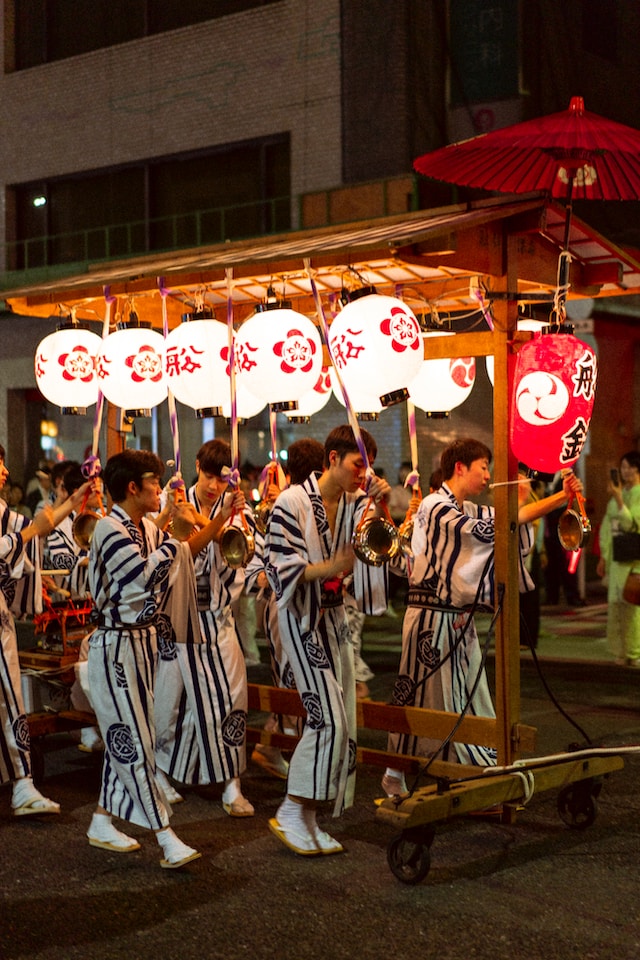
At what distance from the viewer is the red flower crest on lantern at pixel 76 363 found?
763 centimetres

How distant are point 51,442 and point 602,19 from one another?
11.4m

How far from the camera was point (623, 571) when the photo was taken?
35.8 feet

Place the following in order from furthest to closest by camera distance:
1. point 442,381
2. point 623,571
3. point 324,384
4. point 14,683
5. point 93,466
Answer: point 623,571, point 324,384, point 442,381, point 93,466, point 14,683

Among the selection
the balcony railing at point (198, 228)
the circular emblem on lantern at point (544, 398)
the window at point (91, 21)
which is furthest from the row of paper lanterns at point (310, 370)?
the window at point (91, 21)

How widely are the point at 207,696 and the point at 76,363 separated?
101 inches

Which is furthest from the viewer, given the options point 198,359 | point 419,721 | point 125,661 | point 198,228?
point 198,228

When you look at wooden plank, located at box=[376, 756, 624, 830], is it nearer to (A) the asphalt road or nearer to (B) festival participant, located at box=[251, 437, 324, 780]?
(A) the asphalt road

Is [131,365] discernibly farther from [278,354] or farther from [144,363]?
[278,354]

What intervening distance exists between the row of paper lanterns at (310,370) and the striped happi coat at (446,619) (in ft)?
2.02

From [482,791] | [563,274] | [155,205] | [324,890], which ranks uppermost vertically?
[155,205]

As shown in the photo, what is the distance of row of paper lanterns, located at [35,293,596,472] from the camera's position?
224 inches

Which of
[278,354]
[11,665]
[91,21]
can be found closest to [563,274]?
[278,354]

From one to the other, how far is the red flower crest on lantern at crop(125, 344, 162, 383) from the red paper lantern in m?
2.60

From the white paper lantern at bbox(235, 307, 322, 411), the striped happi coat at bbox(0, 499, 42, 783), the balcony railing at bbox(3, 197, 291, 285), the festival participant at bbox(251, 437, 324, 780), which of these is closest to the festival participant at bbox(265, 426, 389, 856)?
the white paper lantern at bbox(235, 307, 322, 411)
